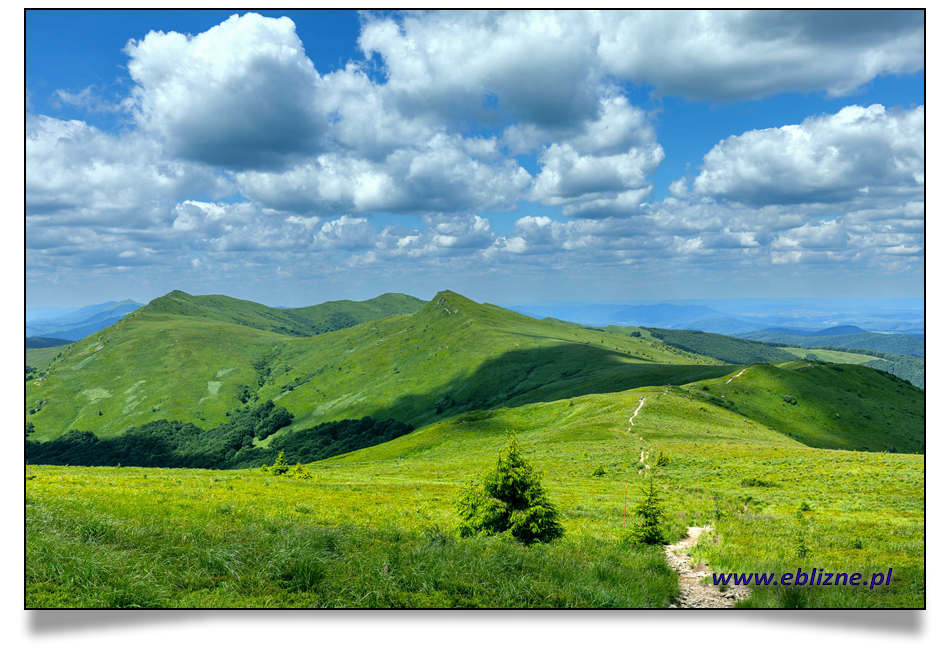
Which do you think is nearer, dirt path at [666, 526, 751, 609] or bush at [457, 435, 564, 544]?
dirt path at [666, 526, 751, 609]

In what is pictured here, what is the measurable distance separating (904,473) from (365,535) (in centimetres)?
4356

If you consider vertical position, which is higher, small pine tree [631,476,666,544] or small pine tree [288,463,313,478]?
small pine tree [631,476,666,544]

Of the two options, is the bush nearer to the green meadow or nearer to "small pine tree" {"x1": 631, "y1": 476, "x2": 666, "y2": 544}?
the green meadow

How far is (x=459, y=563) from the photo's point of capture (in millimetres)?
14758

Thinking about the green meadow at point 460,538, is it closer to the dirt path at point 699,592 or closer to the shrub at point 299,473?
the dirt path at point 699,592

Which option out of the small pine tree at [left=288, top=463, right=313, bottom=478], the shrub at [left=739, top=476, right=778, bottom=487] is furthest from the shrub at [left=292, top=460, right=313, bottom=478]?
the shrub at [left=739, top=476, right=778, bottom=487]

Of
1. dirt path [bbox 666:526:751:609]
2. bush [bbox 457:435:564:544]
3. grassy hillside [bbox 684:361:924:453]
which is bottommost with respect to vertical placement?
grassy hillside [bbox 684:361:924:453]

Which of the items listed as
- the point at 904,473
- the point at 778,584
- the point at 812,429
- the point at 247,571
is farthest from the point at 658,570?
the point at 812,429

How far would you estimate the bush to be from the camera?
18922mm

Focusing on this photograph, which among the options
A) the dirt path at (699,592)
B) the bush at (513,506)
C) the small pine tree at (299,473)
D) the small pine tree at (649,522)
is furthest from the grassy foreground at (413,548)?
the small pine tree at (299,473)

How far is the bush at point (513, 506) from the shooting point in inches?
745

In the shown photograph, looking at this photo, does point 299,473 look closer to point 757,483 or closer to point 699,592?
point 757,483
